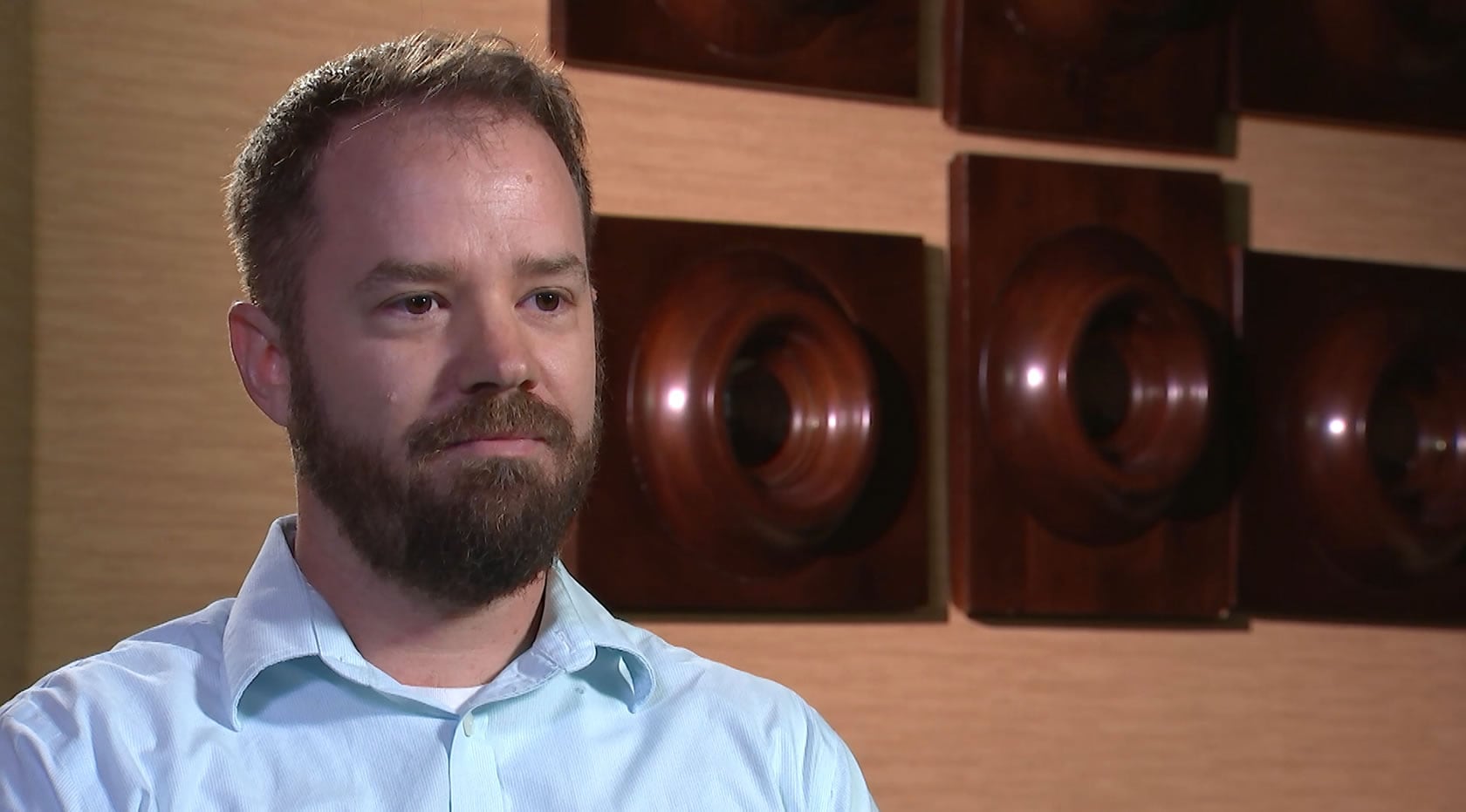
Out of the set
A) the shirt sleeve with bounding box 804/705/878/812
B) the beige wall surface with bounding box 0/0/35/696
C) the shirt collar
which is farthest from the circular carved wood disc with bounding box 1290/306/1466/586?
the beige wall surface with bounding box 0/0/35/696

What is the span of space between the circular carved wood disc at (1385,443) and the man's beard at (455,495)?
1.28 m

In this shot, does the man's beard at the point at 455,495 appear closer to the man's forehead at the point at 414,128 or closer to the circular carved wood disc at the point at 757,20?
the man's forehead at the point at 414,128

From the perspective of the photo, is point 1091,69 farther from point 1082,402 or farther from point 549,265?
point 549,265

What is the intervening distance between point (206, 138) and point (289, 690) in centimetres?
82

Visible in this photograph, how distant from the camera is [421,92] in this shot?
1134 mm

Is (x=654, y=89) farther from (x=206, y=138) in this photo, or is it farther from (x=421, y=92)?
(x=421, y=92)

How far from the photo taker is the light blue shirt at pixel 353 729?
1015 millimetres

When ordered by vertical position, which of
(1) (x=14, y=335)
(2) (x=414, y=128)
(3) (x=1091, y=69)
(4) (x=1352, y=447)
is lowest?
(4) (x=1352, y=447)

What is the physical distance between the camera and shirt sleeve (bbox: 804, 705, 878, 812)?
1.22 m

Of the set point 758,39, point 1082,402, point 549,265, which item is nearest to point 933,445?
point 1082,402

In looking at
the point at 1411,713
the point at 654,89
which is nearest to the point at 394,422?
the point at 654,89

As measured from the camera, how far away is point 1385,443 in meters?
2.13

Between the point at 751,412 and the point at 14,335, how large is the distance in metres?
0.78

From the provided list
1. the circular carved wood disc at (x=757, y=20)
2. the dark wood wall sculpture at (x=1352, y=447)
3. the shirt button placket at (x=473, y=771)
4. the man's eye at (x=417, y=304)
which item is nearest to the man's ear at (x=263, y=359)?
the man's eye at (x=417, y=304)
